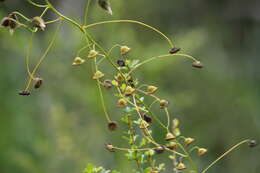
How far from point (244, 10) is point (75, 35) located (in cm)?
195

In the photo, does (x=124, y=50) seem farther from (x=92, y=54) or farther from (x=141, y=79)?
(x=141, y=79)

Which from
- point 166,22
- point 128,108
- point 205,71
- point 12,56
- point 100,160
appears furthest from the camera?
point 166,22

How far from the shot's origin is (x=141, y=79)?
2.26m

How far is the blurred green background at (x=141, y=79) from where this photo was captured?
2.25 metres

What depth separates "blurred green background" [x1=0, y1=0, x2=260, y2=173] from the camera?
2.25m

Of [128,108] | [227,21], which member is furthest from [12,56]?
[128,108]

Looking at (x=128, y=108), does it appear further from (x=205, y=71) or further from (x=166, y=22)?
(x=166, y=22)

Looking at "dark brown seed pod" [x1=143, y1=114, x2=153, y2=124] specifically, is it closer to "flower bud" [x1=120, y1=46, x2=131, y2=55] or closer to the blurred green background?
"flower bud" [x1=120, y1=46, x2=131, y2=55]

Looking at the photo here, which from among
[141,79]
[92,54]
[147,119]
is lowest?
[141,79]

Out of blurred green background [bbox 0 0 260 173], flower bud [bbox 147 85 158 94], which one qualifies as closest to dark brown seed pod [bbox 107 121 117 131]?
flower bud [bbox 147 85 158 94]

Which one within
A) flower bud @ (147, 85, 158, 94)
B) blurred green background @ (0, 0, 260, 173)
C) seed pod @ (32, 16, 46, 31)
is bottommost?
blurred green background @ (0, 0, 260, 173)

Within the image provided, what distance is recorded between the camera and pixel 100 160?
237 centimetres

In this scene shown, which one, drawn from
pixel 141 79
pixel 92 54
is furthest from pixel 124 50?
pixel 141 79

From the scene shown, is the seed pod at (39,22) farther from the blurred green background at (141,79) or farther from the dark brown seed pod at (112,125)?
the blurred green background at (141,79)
